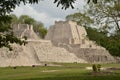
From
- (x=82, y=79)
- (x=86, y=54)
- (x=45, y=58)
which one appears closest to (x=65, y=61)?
(x=45, y=58)

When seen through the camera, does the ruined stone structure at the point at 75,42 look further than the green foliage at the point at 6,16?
Yes

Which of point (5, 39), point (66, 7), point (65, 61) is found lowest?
point (65, 61)

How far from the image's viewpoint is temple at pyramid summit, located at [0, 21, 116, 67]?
53.4 metres

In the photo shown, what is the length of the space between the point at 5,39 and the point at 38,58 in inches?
1487

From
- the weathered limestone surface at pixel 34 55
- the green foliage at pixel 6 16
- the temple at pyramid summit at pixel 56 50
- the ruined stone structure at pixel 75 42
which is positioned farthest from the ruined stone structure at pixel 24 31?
the green foliage at pixel 6 16

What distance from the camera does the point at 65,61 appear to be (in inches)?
2370

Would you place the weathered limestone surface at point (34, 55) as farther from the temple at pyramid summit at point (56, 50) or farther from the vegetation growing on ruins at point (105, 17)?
the vegetation growing on ruins at point (105, 17)

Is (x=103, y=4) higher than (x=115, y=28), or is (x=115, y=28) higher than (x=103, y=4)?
(x=103, y=4)

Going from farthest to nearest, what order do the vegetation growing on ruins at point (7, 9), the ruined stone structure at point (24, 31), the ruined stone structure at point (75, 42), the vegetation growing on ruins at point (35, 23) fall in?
the vegetation growing on ruins at point (35, 23) → the ruined stone structure at point (24, 31) → the ruined stone structure at point (75, 42) → the vegetation growing on ruins at point (7, 9)

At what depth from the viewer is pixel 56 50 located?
62969 mm

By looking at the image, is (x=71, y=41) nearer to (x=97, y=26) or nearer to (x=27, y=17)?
(x=27, y=17)

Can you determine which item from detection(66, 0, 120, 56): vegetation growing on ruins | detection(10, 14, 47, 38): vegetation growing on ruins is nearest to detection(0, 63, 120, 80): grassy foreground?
detection(66, 0, 120, 56): vegetation growing on ruins

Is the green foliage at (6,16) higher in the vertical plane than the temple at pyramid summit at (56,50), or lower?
higher

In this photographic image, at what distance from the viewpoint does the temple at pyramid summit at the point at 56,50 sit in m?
53.4
